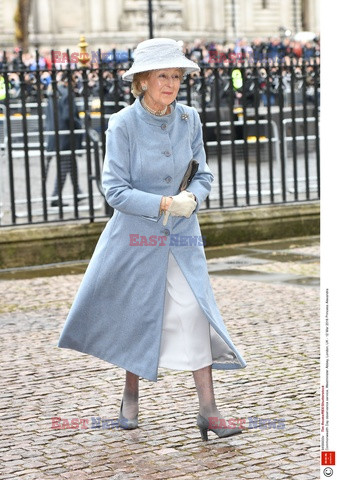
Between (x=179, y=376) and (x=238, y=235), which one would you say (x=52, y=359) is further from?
(x=238, y=235)

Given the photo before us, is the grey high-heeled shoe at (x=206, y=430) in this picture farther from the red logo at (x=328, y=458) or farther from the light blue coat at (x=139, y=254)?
the red logo at (x=328, y=458)

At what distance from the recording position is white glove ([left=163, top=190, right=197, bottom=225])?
490 cm

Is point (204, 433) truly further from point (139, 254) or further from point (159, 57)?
point (159, 57)

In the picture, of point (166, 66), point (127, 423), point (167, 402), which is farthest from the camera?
point (167, 402)

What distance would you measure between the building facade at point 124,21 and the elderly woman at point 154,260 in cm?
4933

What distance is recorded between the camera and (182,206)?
4.90m

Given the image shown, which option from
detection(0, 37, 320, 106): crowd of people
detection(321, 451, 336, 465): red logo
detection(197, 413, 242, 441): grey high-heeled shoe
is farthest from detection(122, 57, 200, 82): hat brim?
detection(0, 37, 320, 106): crowd of people

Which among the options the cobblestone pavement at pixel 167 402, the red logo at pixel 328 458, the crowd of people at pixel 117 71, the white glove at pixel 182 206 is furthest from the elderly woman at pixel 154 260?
the crowd of people at pixel 117 71

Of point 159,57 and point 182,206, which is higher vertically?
point 159,57

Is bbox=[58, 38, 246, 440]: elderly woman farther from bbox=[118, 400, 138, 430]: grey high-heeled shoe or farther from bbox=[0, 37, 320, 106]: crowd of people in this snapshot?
bbox=[0, 37, 320, 106]: crowd of people

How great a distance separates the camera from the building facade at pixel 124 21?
56.9 meters

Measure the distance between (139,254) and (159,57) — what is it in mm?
824

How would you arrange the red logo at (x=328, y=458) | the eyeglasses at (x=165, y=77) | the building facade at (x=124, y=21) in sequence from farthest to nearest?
the building facade at (x=124, y=21), the eyeglasses at (x=165, y=77), the red logo at (x=328, y=458)

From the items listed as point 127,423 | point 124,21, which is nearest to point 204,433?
point 127,423
